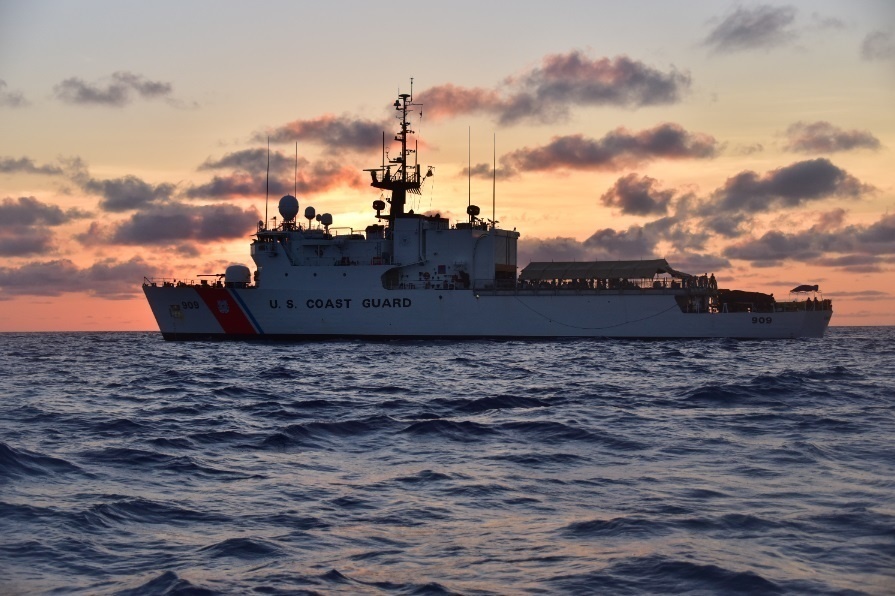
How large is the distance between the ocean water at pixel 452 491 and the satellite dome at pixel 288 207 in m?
32.2

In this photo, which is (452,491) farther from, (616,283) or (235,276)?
(235,276)

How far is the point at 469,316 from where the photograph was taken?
45.1 metres

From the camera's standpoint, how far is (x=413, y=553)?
674 cm

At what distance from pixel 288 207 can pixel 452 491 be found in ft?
143

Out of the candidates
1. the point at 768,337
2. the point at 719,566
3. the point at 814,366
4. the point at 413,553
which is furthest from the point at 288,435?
the point at 768,337

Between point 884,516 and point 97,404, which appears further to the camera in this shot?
point 97,404

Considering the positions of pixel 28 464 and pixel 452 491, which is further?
pixel 28 464

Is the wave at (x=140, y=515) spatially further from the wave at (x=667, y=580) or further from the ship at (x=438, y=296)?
the ship at (x=438, y=296)

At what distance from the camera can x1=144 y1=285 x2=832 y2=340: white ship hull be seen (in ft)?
145

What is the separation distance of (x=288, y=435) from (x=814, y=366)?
64.7ft

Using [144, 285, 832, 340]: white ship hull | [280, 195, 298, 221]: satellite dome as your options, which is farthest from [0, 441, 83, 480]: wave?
[280, 195, 298, 221]: satellite dome

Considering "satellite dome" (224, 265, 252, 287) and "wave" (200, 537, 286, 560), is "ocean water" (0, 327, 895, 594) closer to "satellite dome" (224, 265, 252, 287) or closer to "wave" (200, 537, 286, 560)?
"wave" (200, 537, 286, 560)

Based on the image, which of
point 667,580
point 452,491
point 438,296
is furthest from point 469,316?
point 667,580

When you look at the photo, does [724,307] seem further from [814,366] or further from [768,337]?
[814,366]
